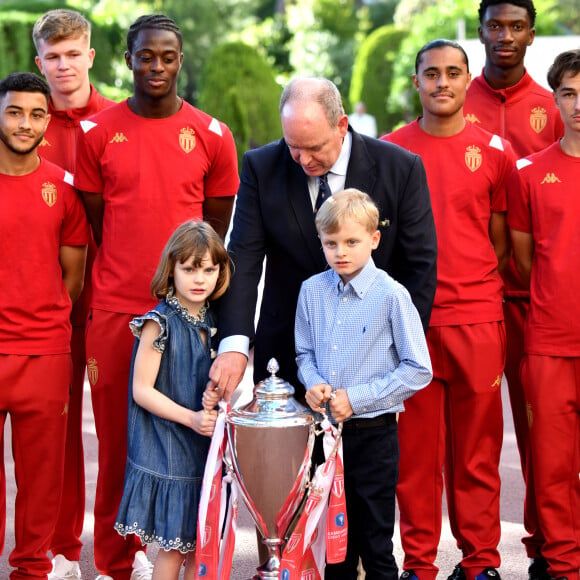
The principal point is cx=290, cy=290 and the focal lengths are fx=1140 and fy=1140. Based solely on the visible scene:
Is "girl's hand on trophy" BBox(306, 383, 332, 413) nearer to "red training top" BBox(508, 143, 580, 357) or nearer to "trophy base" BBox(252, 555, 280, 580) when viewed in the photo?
"trophy base" BBox(252, 555, 280, 580)

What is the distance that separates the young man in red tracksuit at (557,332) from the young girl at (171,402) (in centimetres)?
135

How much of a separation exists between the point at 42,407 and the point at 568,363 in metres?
2.13

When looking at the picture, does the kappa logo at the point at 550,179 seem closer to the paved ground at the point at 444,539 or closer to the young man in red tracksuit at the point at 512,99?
the young man in red tracksuit at the point at 512,99

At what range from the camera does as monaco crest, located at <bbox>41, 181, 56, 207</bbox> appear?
4.66m

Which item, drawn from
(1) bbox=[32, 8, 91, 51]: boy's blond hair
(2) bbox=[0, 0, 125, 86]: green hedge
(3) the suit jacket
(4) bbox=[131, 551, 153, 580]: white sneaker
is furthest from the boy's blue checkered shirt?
(2) bbox=[0, 0, 125, 86]: green hedge

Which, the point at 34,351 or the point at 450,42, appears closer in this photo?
the point at 34,351

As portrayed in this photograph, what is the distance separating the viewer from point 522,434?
5.14m

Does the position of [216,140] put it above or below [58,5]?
below

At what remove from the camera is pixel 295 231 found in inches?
165

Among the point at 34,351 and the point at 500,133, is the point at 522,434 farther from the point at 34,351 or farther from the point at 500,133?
the point at 34,351

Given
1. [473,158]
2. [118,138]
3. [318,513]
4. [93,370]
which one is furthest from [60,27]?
[318,513]

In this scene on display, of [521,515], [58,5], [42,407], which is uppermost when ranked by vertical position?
[58,5]

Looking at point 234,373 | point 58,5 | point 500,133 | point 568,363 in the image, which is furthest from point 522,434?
point 58,5

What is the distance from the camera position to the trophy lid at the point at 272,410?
146 inches
